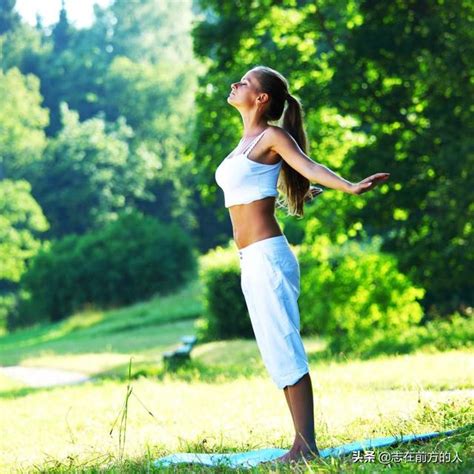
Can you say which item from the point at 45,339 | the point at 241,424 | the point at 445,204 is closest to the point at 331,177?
the point at 241,424

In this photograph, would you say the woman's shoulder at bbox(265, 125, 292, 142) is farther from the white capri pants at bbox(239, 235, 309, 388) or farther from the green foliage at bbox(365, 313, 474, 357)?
the green foliage at bbox(365, 313, 474, 357)

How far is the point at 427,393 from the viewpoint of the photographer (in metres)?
7.71

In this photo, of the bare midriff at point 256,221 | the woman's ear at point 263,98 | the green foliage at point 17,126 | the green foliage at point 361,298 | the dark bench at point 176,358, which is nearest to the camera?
the bare midriff at point 256,221

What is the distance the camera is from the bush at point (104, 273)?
39.3 metres

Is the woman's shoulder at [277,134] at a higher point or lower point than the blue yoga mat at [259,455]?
higher

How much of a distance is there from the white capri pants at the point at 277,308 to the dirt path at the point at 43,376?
10.4 metres

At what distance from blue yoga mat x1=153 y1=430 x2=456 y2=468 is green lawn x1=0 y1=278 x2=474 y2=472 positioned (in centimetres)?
12

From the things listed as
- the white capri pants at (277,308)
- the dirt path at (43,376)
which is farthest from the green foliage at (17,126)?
the white capri pants at (277,308)

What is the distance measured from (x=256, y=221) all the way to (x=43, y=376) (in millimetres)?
12354

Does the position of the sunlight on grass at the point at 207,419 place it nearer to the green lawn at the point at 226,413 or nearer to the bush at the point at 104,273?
the green lawn at the point at 226,413

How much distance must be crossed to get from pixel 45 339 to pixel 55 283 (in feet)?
24.7

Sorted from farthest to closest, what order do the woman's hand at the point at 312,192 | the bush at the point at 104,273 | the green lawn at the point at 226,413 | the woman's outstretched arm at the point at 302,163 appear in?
the bush at the point at 104,273
the green lawn at the point at 226,413
the woman's hand at the point at 312,192
the woman's outstretched arm at the point at 302,163

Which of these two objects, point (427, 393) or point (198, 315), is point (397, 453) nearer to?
point (427, 393)

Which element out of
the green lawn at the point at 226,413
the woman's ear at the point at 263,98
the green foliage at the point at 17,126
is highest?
the green foliage at the point at 17,126
